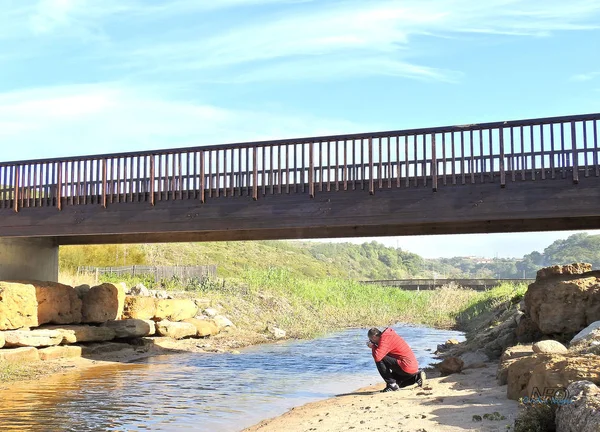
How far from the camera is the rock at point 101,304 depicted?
1050 inches

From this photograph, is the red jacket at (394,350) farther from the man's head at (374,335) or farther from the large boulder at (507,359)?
the large boulder at (507,359)

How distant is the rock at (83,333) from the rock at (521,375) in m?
17.0

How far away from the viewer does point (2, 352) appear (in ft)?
72.1

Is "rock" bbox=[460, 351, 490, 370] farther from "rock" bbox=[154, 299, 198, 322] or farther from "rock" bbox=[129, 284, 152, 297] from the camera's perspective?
"rock" bbox=[129, 284, 152, 297]

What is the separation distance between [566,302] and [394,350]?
5200 mm

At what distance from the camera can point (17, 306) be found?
76.6 feet

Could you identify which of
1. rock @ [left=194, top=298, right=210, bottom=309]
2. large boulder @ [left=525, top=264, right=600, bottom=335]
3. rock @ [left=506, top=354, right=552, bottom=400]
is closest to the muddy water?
large boulder @ [left=525, top=264, right=600, bottom=335]

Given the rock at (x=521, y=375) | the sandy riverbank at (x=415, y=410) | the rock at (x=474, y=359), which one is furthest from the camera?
the rock at (x=474, y=359)

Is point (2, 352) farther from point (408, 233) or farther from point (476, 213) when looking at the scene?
point (476, 213)

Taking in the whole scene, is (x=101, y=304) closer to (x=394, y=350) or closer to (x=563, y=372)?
(x=394, y=350)

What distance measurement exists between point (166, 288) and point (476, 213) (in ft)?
80.2

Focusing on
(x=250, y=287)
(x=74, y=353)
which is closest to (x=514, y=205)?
(x=74, y=353)

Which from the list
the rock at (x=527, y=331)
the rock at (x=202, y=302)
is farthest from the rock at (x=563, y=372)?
the rock at (x=202, y=302)

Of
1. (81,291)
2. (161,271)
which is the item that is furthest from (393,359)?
(161,271)
